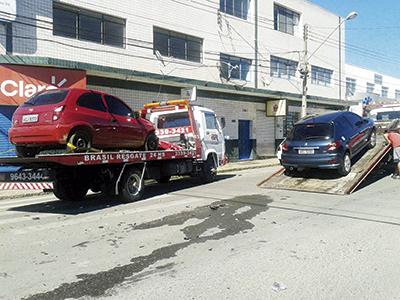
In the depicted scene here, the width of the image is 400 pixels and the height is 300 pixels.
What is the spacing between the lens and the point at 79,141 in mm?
9727

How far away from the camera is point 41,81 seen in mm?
15625

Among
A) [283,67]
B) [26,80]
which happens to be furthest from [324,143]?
[283,67]

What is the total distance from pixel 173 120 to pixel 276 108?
601 inches

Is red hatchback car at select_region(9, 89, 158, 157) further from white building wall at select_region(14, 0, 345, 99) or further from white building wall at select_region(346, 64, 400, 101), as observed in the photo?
white building wall at select_region(346, 64, 400, 101)

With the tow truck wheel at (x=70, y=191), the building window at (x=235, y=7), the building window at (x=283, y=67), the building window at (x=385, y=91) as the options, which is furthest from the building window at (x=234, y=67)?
the building window at (x=385, y=91)

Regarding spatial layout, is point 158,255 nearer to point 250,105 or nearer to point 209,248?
point 209,248

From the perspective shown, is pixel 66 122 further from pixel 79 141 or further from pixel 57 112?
pixel 79 141

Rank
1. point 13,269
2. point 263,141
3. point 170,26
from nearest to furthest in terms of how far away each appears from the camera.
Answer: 1. point 13,269
2. point 170,26
3. point 263,141

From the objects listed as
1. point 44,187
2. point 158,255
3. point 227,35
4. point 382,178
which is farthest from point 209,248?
point 227,35

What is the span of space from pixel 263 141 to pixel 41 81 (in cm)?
1665

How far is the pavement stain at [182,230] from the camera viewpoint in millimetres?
5001

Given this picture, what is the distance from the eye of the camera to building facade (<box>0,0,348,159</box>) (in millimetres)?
17594

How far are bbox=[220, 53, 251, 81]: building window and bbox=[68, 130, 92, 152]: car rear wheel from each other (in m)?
17.0

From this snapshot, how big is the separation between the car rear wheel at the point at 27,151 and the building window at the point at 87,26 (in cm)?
948
